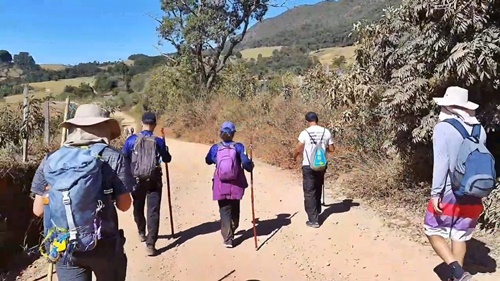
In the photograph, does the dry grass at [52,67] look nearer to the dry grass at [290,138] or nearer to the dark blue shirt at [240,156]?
the dry grass at [290,138]

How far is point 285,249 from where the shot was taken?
6578mm

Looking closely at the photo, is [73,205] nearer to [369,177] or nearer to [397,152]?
[397,152]

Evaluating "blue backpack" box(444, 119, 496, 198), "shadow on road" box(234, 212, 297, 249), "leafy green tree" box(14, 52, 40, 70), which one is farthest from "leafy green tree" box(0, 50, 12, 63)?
"blue backpack" box(444, 119, 496, 198)

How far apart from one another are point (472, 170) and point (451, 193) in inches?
12.4

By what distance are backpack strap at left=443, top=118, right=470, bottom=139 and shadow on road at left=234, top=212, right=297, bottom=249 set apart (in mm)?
3165

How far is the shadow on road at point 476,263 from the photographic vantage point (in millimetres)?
5438

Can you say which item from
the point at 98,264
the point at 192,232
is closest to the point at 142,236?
the point at 192,232

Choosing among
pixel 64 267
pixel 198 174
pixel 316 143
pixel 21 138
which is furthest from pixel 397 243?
pixel 21 138

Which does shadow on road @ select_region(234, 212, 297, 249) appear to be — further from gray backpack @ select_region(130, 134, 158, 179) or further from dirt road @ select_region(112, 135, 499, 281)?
gray backpack @ select_region(130, 134, 158, 179)

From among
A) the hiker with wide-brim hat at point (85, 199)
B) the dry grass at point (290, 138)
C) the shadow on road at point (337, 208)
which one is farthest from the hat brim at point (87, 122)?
the dry grass at point (290, 138)

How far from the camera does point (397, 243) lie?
21.3ft

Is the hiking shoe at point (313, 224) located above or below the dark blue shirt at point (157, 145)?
below

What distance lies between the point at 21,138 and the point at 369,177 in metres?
6.80

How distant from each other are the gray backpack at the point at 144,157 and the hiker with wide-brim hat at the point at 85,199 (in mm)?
2504
